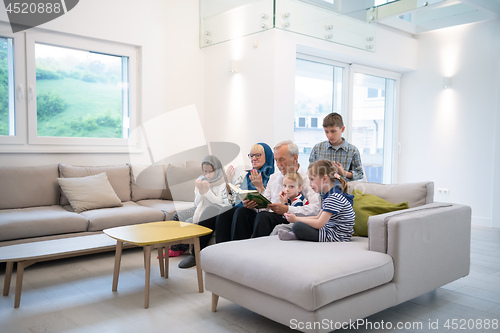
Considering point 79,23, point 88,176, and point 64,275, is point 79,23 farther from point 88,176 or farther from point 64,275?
point 64,275

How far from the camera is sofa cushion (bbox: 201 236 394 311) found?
1897 mm

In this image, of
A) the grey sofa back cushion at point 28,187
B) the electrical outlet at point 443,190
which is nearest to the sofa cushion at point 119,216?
the grey sofa back cushion at point 28,187

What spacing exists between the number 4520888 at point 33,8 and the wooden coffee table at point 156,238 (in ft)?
8.58

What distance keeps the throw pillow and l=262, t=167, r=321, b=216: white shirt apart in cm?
170

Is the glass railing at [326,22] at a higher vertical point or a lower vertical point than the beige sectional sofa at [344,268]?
higher

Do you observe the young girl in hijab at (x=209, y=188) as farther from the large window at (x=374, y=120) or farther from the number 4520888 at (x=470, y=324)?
the large window at (x=374, y=120)

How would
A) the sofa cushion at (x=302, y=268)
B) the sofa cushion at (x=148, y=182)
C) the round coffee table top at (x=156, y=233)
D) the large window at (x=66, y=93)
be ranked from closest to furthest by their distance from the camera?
the sofa cushion at (x=302, y=268)
the round coffee table top at (x=156, y=233)
the large window at (x=66, y=93)
the sofa cushion at (x=148, y=182)

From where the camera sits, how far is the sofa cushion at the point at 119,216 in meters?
3.67

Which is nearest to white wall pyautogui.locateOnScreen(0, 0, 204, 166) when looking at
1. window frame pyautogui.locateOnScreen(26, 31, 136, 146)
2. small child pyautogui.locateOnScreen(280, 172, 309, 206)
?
window frame pyautogui.locateOnScreen(26, 31, 136, 146)

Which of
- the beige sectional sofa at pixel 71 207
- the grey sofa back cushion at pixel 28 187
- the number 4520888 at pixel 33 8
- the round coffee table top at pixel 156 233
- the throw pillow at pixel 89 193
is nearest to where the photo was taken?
the round coffee table top at pixel 156 233

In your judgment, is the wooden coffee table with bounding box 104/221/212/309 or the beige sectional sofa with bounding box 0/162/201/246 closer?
the wooden coffee table with bounding box 104/221/212/309

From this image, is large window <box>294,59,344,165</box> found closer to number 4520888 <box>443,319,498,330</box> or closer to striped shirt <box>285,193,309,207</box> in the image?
striped shirt <box>285,193,309,207</box>

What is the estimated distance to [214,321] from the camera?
7.80ft

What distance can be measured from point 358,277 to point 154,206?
2668 mm
